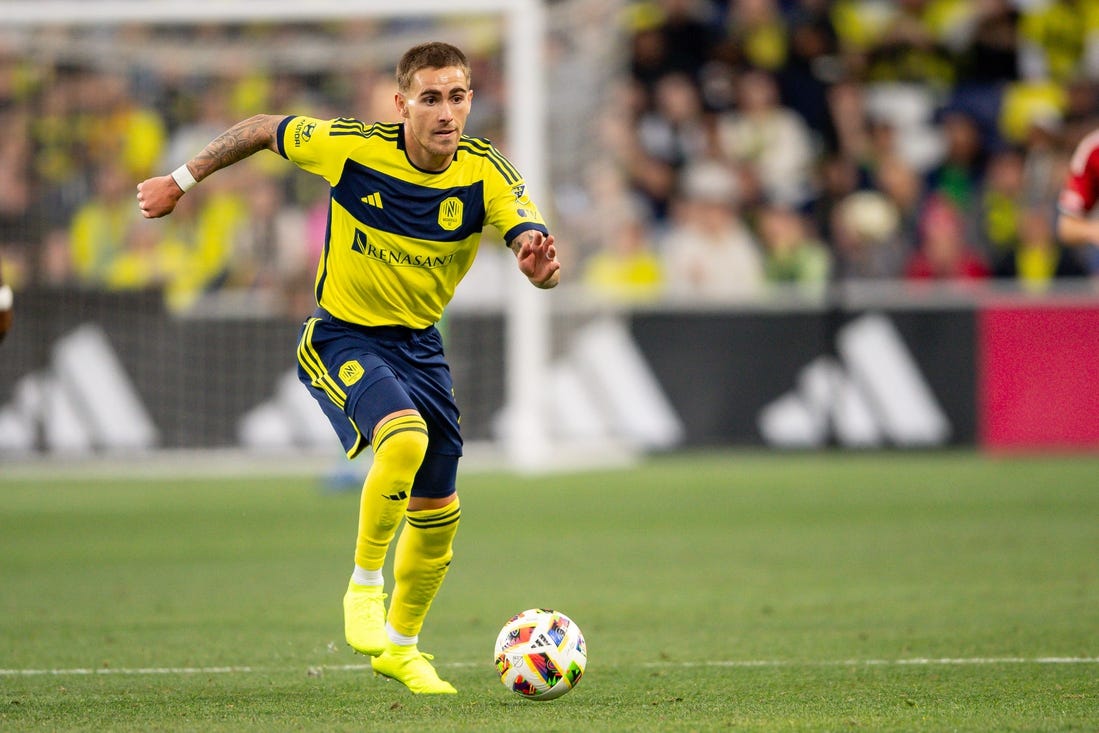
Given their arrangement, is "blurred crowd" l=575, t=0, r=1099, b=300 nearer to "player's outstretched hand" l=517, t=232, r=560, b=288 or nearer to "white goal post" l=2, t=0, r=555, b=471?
"white goal post" l=2, t=0, r=555, b=471

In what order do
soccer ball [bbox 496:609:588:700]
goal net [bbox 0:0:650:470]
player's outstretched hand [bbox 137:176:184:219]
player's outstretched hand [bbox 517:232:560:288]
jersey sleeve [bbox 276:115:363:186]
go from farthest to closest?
goal net [bbox 0:0:650:470] → jersey sleeve [bbox 276:115:363:186] → player's outstretched hand [bbox 137:176:184:219] → soccer ball [bbox 496:609:588:700] → player's outstretched hand [bbox 517:232:560:288]

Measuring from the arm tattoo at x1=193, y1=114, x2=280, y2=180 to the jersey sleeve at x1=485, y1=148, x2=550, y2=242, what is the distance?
0.79 meters

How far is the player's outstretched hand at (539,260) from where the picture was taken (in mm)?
5445

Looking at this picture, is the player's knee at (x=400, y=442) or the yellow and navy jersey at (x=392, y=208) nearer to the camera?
the player's knee at (x=400, y=442)

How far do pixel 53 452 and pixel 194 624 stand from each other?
29.1ft

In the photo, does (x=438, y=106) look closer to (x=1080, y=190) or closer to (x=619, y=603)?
(x=619, y=603)

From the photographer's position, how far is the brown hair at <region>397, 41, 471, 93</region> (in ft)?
19.1

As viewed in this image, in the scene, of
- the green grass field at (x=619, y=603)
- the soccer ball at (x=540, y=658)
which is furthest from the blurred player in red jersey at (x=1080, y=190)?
the soccer ball at (x=540, y=658)

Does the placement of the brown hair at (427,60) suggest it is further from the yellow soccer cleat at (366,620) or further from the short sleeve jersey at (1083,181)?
the short sleeve jersey at (1083,181)

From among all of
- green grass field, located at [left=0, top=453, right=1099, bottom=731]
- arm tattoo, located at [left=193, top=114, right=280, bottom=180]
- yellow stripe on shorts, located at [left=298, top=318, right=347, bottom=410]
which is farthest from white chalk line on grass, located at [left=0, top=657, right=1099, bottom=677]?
arm tattoo, located at [left=193, top=114, right=280, bottom=180]

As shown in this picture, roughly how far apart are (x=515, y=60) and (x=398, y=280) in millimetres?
9871

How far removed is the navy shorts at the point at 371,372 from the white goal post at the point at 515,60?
29.1ft

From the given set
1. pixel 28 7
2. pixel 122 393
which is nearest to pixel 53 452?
pixel 122 393

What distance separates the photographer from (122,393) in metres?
16.2
